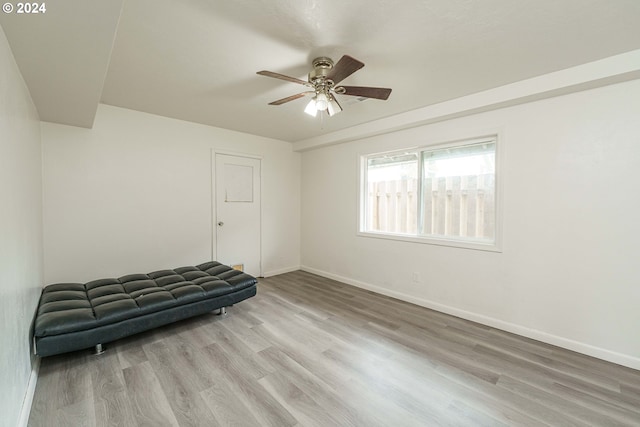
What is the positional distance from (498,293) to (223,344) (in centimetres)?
289

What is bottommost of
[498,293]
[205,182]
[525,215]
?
[498,293]

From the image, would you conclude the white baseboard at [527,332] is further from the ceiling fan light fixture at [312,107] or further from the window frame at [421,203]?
the ceiling fan light fixture at [312,107]

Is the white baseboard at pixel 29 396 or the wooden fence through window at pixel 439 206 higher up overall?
the wooden fence through window at pixel 439 206

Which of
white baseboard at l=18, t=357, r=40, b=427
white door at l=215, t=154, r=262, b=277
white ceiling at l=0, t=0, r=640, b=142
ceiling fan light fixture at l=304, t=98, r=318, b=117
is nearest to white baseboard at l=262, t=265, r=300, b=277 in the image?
white door at l=215, t=154, r=262, b=277

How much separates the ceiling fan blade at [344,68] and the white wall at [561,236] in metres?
1.85

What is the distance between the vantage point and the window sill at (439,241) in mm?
2875

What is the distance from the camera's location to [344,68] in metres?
1.83

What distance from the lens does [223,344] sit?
7.97ft

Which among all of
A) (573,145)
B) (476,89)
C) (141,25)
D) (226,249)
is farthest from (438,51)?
(226,249)

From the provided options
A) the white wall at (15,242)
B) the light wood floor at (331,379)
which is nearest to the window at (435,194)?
the light wood floor at (331,379)

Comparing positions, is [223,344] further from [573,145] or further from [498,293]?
[573,145]

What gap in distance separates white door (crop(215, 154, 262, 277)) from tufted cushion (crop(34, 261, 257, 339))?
0.81 metres

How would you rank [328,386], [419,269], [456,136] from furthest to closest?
[419,269] → [456,136] → [328,386]

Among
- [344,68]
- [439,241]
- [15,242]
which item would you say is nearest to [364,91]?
[344,68]
